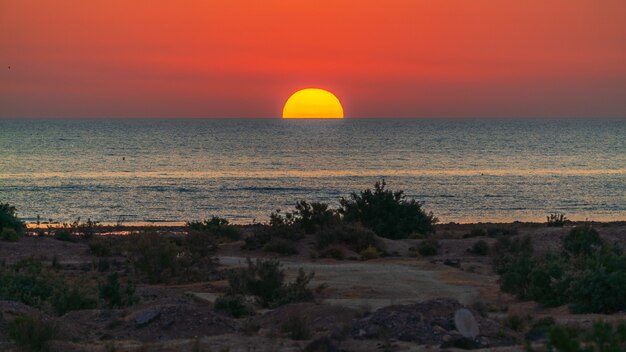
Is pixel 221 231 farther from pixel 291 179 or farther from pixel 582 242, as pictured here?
pixel 291 179

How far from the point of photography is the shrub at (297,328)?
48.0ft

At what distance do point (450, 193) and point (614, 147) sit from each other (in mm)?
90734

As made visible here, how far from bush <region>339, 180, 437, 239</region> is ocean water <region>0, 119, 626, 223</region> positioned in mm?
15325

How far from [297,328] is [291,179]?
7146 cm

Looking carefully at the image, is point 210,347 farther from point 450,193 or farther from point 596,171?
point 596,171

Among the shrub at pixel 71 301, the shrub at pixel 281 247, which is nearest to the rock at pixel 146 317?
the shrub at pixel 71 301

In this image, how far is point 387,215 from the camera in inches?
1483

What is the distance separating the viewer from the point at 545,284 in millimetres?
20453

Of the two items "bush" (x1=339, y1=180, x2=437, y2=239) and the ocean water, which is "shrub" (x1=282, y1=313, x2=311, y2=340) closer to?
"bush" (x1=339, y1=180, x2=437, y2=239)

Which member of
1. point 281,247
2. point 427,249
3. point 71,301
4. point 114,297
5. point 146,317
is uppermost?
point 146,317

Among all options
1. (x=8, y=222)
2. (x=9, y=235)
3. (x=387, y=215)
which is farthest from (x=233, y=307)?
(x=387, y=215)

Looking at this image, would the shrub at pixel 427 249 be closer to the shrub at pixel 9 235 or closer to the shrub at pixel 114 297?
the shrub at pixel 114 297

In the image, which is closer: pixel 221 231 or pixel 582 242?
pixel 582 242

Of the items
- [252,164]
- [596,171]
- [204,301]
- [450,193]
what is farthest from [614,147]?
[204,301]
